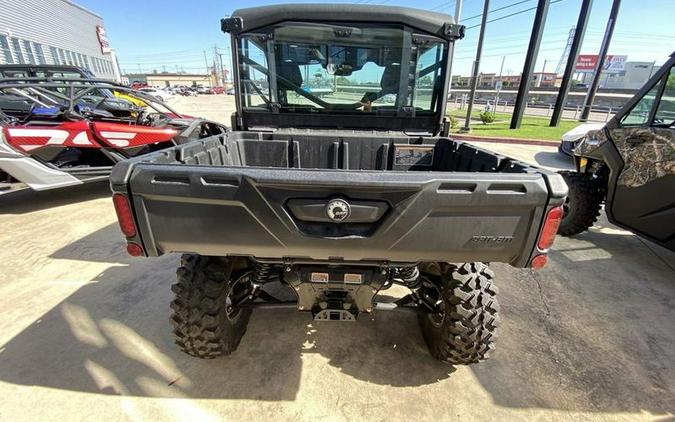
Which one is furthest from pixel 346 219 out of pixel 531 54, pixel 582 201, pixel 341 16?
pixel 531 54

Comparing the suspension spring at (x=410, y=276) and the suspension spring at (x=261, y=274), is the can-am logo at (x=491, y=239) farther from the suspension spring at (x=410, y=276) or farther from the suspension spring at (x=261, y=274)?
the suspension spring at (x=261, y=274)

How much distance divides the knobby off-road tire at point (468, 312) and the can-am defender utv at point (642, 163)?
8.42 ft

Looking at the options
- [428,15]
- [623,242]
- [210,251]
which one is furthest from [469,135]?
[210,251]

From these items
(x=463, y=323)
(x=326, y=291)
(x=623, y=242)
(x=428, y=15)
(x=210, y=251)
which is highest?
(x=428, y=15)

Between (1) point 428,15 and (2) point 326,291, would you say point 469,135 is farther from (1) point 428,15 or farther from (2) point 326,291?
(2) point 326,291

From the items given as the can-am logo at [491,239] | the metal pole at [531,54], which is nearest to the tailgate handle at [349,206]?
the can-am logo at [491,239]

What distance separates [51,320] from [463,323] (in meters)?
3.16

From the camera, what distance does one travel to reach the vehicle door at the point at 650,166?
10.3 ft

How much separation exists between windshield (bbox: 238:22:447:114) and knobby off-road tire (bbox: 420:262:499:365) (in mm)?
1796

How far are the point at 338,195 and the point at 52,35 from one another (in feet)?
152

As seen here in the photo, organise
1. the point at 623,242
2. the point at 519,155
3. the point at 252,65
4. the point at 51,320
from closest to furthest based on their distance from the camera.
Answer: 1. the point at 51,320
2. the point at 252,65
3. the point at 623,242
4. the point at 519,155

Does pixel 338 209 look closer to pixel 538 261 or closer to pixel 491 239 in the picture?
pixel 491 239

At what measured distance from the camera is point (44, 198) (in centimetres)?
548

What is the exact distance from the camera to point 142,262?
3.48 m
